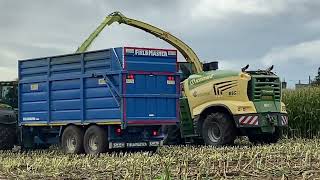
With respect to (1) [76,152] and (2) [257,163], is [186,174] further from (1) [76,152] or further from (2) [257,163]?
(1) [76,152]

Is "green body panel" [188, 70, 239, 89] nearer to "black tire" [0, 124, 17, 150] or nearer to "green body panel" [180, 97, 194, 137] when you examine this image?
"green body panel" [180, 97, 194, 137]

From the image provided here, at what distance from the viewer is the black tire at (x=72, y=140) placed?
1499cm

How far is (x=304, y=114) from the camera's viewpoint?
68.3 ft

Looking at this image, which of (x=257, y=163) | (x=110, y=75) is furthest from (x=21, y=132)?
(x=257, y=163)

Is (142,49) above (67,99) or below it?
above

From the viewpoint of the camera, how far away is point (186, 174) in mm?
8195

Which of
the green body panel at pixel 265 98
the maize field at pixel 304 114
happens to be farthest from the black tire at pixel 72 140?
the maize field at pixel 304 114

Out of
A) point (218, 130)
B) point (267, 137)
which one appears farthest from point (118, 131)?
point (267, 137)

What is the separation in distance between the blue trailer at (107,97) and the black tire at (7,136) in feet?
2.98

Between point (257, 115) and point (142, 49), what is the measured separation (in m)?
3.59

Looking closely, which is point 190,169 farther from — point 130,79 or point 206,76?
point 206,76

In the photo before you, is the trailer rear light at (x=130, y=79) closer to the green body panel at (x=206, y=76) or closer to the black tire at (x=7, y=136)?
the green body panel at (x=206, y=76)

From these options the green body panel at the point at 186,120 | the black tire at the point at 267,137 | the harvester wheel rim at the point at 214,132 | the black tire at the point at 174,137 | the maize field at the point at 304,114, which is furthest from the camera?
the maize field at the point at 304,114

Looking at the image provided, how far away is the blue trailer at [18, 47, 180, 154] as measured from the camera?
14.3 m
